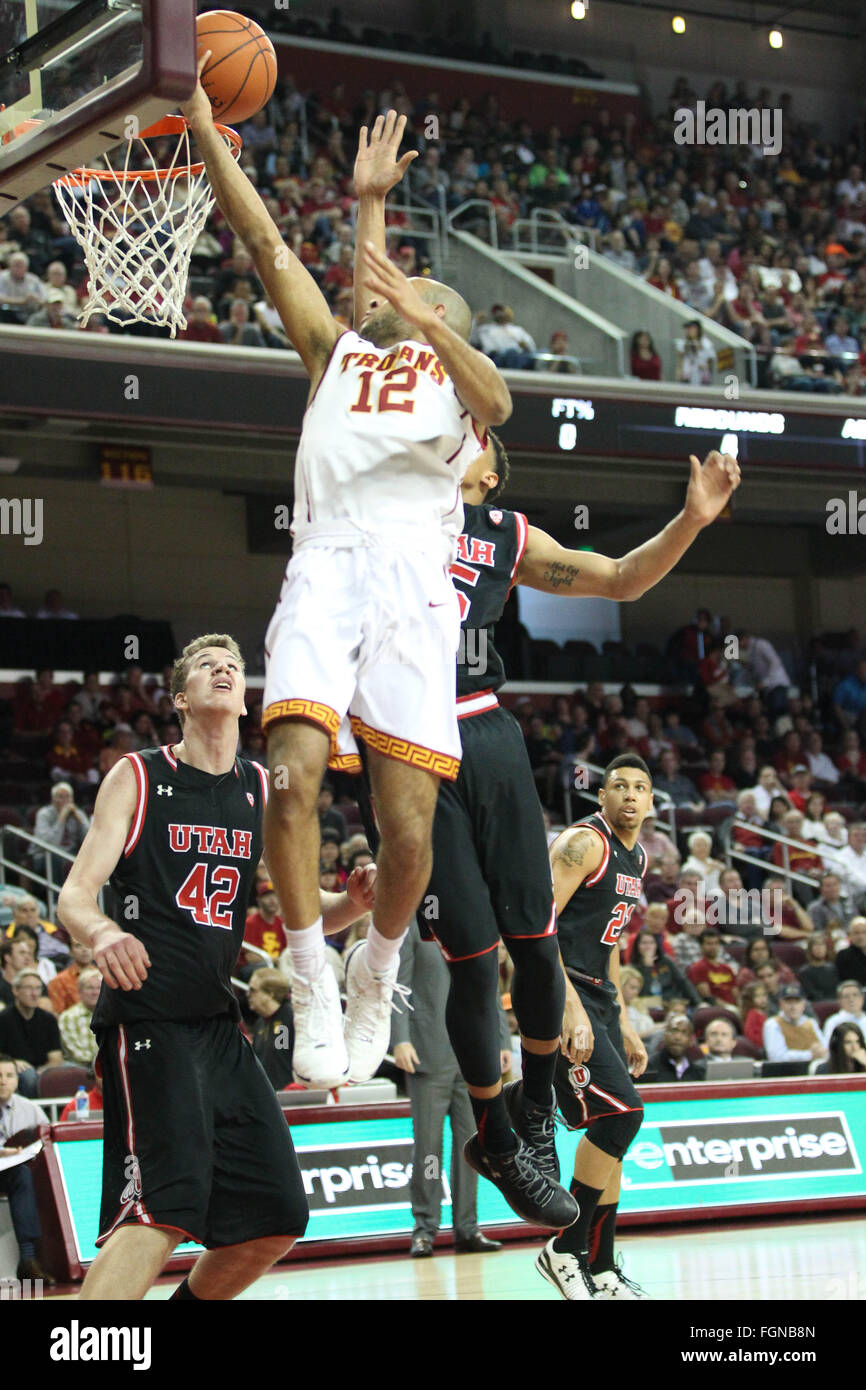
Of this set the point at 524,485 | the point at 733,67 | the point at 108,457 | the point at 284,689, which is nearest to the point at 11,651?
the point at 108,457

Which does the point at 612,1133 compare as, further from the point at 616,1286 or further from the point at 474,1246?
the point at 474,1246

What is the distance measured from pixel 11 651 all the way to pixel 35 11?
12261mm

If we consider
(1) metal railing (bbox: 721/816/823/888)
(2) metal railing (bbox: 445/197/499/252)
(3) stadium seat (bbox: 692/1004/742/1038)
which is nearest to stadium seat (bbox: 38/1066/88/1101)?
(3) stadium seat (bbox: 692/1004/742/1038)

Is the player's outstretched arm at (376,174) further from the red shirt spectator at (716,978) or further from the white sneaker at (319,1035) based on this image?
the red shirt spectator at (716,978)

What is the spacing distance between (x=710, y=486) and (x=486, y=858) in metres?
1.30

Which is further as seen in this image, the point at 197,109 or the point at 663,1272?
the point at 663,1272

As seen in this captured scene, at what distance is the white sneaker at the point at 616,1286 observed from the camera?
7.35 meters

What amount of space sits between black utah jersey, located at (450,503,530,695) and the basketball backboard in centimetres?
157

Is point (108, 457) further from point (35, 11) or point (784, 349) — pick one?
point (35, 11)

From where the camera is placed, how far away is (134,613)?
2016 centimetres

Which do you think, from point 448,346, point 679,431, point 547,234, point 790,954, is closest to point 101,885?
point 448,346

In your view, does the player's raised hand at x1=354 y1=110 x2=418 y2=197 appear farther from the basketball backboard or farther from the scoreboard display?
the scoreboard display

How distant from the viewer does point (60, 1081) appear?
1016 centimetres

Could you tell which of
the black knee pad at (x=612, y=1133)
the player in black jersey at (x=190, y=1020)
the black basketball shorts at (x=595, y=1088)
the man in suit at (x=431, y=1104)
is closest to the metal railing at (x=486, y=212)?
the man in suit at (x=431, y=1104)
